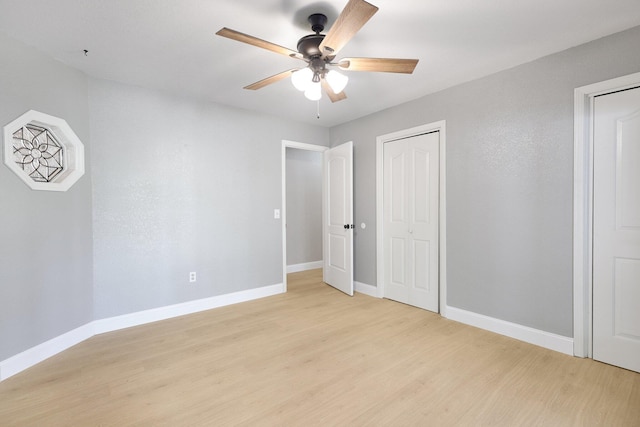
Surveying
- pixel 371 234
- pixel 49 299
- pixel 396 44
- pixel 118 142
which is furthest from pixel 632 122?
pixel 49 299

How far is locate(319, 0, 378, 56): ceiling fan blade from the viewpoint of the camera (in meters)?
1.40

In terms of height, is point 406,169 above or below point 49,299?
above

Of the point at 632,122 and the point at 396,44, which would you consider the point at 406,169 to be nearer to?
the point at 396,44

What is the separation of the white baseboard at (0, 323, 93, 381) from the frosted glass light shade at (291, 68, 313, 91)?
294cm

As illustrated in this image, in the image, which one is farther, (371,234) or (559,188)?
(371,234)

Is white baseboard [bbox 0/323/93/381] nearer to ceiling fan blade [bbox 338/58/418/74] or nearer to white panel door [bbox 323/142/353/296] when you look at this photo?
white panel door [bbox 323/142/353/296]

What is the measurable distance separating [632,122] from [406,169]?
1.94 metres

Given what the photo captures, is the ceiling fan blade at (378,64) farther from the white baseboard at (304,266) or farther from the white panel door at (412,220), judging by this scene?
the white baseboard at (304,266)

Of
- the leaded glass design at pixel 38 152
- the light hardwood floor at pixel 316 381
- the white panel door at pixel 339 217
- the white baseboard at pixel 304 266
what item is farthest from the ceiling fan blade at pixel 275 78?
the white baseboard at pixel 304 266

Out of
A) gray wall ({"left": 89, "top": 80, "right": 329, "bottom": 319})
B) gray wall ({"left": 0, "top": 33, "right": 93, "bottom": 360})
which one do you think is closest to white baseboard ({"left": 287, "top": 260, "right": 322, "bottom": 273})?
gray wall ({"left": 89, "top": 80, "right": 329, "bottom": 319})

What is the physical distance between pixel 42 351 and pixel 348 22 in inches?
132

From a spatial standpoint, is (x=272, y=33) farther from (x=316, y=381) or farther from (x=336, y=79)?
(x=316, y=381)

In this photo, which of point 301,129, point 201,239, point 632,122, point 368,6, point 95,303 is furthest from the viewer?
point 301,129

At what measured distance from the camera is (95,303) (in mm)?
2889
